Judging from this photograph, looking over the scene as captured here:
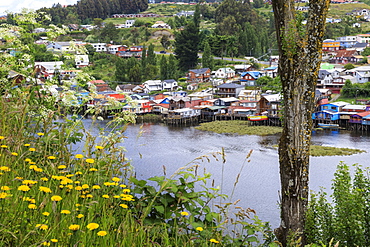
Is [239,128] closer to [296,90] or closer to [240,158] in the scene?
[240,158]

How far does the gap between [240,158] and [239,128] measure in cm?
887

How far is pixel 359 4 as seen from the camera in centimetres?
8769

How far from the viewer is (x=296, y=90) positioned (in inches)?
118

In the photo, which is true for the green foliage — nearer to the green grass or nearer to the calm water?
the calm water

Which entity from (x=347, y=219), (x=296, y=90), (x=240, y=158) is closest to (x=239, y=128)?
(x=240, y=158)

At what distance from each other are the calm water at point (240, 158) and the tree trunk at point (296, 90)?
217cm

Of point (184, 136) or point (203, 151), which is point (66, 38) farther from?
point (203, 151)

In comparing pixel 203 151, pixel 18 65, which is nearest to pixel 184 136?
pixel 203 151

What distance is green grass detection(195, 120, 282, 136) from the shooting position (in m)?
22.1

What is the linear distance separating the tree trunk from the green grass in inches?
734

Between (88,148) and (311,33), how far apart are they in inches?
68.5

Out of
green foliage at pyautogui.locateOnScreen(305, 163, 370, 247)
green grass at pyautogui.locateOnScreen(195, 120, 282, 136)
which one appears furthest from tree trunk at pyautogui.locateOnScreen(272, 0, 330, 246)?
green grass at pyautogui.locateOnScreen(195, 120, 282, 136)

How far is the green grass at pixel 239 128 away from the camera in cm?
2206

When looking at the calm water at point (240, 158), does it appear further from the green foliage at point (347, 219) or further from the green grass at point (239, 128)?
the green foliage at point (347, 219)
